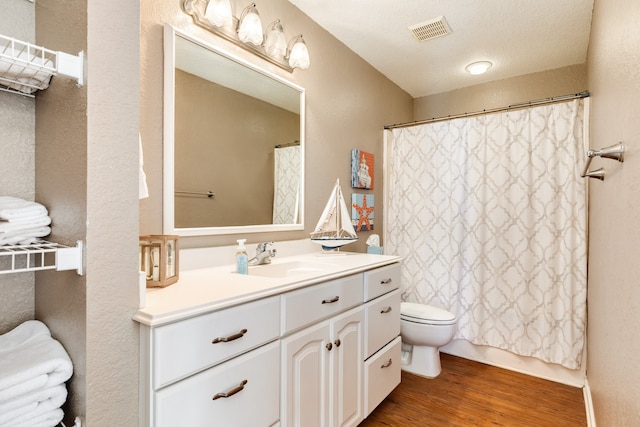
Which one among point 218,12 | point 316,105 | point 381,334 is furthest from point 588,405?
point 218,12

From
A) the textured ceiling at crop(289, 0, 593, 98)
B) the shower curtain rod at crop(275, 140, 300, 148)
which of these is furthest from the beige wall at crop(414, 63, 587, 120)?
the shower curtain rod at crop(275, 140, 300, 148)

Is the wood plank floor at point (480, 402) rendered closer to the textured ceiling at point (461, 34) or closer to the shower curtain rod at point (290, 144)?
the shower curtain rod at point (290, 144)

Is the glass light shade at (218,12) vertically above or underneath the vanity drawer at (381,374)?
above

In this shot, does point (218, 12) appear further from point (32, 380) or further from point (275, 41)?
point (32, 380)

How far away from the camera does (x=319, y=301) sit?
137cm

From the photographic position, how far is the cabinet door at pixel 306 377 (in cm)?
122

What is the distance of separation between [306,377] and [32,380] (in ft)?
2.78

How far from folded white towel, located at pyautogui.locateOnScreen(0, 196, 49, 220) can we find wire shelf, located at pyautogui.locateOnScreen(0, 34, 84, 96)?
317 mm

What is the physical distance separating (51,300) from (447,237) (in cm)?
242

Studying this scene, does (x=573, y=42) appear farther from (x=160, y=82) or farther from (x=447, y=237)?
(x=160, y=82)

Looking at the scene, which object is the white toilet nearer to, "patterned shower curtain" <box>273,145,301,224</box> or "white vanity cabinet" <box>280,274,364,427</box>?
"white vanity cabinet" <box>280,274,364,427</box>

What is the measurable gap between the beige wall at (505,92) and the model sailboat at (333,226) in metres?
1.84

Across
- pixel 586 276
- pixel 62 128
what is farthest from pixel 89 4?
pixel 586 276

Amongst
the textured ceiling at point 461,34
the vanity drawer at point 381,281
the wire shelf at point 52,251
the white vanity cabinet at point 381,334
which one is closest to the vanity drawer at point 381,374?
the white vanity cabinet at point 381,334
